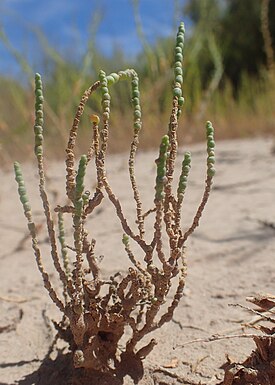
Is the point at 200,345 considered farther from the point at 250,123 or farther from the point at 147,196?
the point at 250,123

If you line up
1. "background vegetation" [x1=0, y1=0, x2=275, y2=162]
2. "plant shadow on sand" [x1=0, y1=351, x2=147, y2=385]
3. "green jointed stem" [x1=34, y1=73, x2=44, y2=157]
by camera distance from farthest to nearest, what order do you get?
"background vegetation" [x1=0, y1=0, x2=275, y2=162], "plant shadow on sand" [x1=0, y1=351, x2=147, y2=385], "green jointed stem" [x1=34, y1=73, x2=44, y2=157]

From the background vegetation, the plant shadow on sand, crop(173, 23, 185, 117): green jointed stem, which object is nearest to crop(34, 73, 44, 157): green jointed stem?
crop(173, 23, 185, 117): green jointed stem

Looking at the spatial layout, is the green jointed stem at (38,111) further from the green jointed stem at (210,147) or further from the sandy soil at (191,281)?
the sandy soil at (191,281)

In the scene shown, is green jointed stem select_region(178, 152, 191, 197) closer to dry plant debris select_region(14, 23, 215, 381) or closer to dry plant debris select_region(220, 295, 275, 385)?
dry plant debris select_region(14, 23, 215, 381)

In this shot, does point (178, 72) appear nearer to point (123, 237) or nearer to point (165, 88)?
point (123, 237)

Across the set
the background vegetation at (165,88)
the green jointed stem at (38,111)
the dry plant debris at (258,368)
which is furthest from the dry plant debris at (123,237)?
the background vegetation at (165,88)
